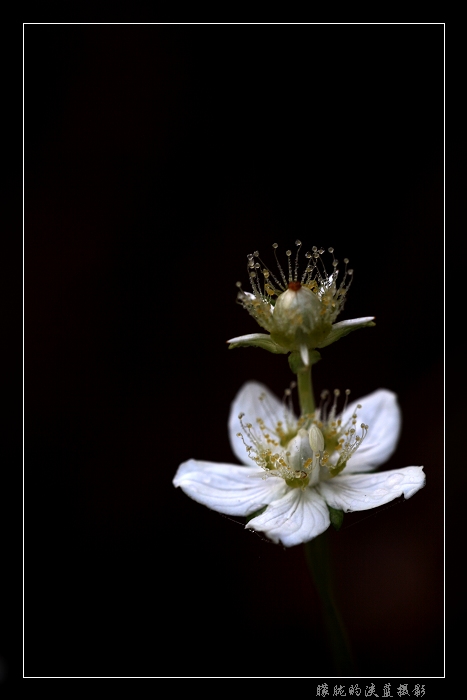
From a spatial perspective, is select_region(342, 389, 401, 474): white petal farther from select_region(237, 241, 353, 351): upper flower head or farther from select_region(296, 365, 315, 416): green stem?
select_region(237, 241, 353, 351): upper flower head

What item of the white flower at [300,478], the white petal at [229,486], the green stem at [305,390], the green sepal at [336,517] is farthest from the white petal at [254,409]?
the green sepal at [336,517]

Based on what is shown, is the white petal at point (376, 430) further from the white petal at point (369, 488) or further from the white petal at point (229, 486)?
the white petal at point (229, 486)

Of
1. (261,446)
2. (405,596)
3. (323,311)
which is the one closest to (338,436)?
(261,446)

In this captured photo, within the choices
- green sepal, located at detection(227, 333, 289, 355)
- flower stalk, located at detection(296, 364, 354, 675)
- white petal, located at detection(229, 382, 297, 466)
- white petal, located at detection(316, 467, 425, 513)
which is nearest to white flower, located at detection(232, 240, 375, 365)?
green sepal, located at detection(227, 333, 289, 355)

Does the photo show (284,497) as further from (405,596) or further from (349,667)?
(405,596)

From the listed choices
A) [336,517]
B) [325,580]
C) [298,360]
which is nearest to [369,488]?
[336,517]

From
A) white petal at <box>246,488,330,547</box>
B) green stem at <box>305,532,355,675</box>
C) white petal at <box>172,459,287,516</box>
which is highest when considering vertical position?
white petal at <box>172,459,287,516</box>
